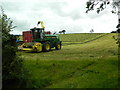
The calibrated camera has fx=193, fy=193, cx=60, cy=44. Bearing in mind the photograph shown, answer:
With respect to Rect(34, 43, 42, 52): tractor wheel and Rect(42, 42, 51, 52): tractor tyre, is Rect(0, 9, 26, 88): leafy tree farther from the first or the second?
Rect(42, 42, 51, 52): tractor tyre

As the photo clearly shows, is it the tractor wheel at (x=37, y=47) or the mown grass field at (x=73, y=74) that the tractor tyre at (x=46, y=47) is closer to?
the tractor wheel at (x=37, y=47)

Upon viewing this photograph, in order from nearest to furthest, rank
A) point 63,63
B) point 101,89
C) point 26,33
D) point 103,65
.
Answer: point 101,89
point 103,65
point 63,63
point 26,33

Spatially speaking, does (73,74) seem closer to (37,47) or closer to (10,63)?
(10,63)

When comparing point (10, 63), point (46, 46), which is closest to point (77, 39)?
point (46, 46)

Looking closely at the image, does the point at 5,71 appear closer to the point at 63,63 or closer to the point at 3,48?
the point at 3,48

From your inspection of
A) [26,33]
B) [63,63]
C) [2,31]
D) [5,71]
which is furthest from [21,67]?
[26,33]

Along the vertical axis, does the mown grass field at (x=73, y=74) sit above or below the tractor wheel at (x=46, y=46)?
below

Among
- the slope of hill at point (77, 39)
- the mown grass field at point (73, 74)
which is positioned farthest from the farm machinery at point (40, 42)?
the slope of hill at point (77, 39)

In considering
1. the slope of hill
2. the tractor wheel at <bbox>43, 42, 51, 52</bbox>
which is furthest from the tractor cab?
the slope of hill

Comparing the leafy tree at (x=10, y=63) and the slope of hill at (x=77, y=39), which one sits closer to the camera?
the leafy tree at (x=10, y=63)

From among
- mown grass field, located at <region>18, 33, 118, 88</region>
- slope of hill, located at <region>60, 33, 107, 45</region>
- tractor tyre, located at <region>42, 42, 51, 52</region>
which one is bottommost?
mown grass field, located at <region>18, 33, 118, 88</region>

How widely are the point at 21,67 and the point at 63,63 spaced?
4077 mm

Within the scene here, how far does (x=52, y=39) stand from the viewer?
30641 mm

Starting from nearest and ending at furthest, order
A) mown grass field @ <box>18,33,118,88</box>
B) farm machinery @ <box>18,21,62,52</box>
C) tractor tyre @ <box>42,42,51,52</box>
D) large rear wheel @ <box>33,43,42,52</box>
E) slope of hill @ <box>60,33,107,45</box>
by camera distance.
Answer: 1. mown grass field @ <box>18,33,118,88</box>
2. large rear wheel @ <box>33,43,42,52</box>
3. farm machinery @ <box>18,21,62,52</box>
4. tractor tyre @ <box>42,42,51,52</box>
5. slope of hill @ <box>60,33,107,45</box>
